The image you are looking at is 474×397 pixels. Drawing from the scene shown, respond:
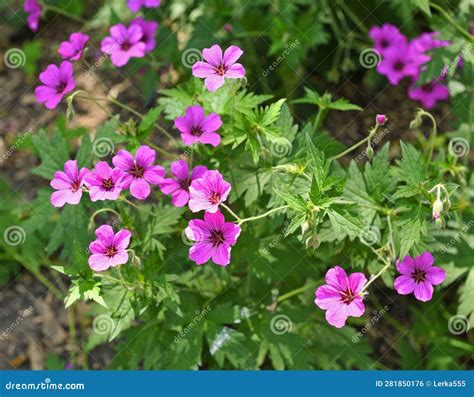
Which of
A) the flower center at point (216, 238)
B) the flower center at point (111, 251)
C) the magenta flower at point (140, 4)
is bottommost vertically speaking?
the flower center at point (111, 251)

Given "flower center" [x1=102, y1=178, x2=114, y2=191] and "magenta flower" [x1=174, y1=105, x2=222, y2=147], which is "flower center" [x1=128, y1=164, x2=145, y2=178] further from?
"magenta flower" [x1=174, y1=105, x2=222, y2=147]

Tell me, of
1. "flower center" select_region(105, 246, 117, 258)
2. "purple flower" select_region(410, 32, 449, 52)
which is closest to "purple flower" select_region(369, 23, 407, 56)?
"purple flower" select_region(410, 32, 449, 52)

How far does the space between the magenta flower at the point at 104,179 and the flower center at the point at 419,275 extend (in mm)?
1277

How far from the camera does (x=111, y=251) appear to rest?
2545 millimetres

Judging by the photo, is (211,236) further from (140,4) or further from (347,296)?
(140,4)

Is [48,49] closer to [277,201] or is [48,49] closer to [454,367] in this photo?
[277,201]

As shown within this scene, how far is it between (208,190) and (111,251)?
46cm

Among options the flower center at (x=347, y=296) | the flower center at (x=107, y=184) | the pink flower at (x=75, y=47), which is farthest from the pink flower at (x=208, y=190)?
the pink flower at (x=75, y=47)

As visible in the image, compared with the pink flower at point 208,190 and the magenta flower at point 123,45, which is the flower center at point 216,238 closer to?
the pink flower at point 208,190

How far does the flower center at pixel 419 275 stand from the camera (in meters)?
2.66

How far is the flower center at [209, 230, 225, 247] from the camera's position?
8.29 ft

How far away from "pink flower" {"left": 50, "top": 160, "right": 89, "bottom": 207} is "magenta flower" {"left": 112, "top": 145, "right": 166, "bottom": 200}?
157 mm

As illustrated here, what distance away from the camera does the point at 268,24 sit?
4051mm

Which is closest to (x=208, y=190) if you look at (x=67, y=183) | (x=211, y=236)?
(x=211, y=236)
